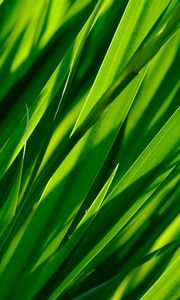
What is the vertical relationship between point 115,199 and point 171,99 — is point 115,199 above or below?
below

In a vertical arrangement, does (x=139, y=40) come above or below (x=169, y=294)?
above

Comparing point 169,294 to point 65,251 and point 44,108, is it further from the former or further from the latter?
point 44,108

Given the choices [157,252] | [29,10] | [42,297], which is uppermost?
[29,10]

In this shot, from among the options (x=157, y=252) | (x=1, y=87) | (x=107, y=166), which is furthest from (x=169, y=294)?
(x=1, y=87)

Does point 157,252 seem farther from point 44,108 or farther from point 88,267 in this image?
point 44,108

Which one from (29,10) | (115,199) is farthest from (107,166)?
(29,10)

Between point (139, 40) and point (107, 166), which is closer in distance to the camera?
point (139, 40)
